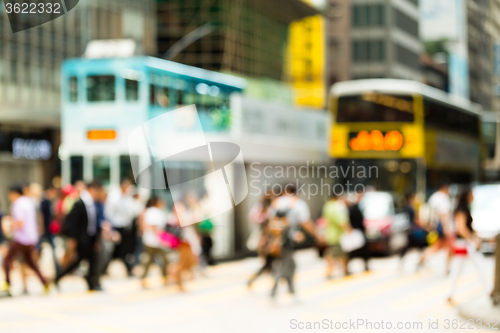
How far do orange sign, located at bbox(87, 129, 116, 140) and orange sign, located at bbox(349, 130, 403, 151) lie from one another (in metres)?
5.91

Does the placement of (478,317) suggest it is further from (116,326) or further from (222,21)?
(222,21)

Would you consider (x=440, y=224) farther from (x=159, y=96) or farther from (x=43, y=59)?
(x=43, y=59)

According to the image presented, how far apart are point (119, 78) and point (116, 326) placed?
29.1ft

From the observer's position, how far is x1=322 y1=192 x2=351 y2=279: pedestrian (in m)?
13.1

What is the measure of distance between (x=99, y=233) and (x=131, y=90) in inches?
203

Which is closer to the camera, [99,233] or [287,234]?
[287,234]

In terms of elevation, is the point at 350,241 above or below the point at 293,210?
below

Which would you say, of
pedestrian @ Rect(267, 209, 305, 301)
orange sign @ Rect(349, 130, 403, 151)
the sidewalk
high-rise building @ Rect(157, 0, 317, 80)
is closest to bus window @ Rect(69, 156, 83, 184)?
orange sign @ Rect(349, 130, 403, 151)

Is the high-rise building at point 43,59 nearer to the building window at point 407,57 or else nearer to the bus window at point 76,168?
the bus window at point 76,168

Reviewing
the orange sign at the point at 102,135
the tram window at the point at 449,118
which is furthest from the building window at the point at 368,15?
the orange sign at the point at 102,135

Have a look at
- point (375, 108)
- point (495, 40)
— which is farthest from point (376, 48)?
point (495, 40)

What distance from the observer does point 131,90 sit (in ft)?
52.2

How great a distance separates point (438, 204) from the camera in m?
13.8

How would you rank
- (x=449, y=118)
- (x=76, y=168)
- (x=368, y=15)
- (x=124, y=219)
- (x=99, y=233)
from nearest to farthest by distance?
1. (x=99, y=233)
2. (x=124, y=219)
3. (x=76, y=168)
4. (x=449, y=118)
5. (x=368, y=15)
